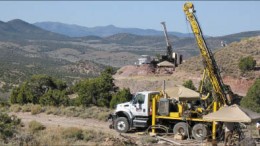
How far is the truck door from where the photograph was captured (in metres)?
23.7

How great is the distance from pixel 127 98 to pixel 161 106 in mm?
18166

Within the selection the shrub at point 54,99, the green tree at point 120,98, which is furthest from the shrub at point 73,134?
the shrub at point 54,99

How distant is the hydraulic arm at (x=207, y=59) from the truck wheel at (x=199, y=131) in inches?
122

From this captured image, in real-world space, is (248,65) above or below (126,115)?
above

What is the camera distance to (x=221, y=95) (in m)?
25.0

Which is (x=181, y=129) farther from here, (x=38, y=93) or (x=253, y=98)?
(x=38, y=93)

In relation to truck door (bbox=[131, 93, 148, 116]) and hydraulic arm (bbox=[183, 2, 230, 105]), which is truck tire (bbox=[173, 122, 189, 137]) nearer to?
truck door (bbox=[131, 93, 148, 116])

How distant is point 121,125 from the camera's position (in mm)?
24391

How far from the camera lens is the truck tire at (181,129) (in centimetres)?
2275

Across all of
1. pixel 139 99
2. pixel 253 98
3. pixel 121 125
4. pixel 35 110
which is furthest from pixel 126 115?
pixel 253 98

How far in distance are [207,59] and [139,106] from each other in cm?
438

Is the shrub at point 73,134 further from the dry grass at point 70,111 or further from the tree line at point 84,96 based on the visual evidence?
the tree line at point 84,96

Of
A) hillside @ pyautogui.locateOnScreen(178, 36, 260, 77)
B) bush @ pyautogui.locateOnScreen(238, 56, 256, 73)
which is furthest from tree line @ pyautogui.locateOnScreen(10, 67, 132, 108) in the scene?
hillside @ pyautogui.locateOnScreen(178, 36, 260, 77)

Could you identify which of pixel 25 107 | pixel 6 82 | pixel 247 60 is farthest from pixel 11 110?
pixel 6 82
